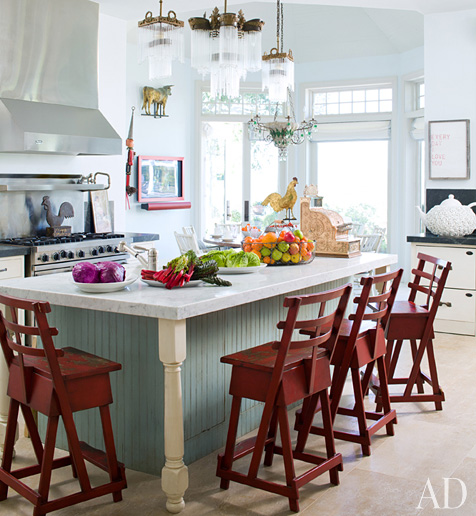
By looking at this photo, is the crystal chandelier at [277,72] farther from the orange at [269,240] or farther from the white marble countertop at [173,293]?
the white marble countertop at [173,293]

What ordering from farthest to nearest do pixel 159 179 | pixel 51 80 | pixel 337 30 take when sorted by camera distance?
1. pixel 337 30
2. pixel 159 179
3. pixel 51 80

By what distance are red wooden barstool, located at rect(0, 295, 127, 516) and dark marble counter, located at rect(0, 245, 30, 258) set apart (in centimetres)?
178

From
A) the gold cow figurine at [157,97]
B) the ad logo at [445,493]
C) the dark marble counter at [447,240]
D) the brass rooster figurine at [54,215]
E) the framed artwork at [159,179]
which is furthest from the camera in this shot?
the framed artwork at [159,179]

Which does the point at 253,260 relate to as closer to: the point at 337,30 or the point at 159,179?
the point at 159,179

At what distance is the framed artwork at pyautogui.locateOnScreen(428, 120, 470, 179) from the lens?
6.19 metres

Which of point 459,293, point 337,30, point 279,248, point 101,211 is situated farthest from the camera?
point 337,30

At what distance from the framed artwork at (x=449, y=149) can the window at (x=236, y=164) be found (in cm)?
306

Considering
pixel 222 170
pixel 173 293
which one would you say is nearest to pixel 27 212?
pixel 173 293

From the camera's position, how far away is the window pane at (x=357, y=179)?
8.84 m

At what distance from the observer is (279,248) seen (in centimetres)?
366

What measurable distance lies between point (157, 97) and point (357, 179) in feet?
9.55

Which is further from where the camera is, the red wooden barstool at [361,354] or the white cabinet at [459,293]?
the white cabinet at [459,293]

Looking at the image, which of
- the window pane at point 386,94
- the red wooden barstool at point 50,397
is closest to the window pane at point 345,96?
the window pane at point 386,94

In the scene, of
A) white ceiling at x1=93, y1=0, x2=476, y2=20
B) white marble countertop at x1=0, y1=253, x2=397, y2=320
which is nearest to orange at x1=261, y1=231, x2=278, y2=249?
white marble countertop at x1=0, y1=253, x2=397, y2=320
